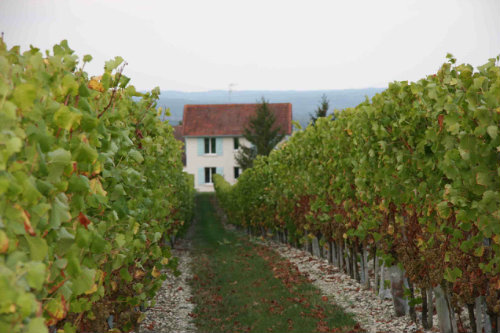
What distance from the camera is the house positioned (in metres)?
48.3

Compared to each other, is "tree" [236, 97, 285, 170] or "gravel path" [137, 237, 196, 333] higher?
"tree" [236, 97, 285, 170]

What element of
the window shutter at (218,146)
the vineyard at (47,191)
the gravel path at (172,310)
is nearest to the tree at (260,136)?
the window shutter at (218,146)

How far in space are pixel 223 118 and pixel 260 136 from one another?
6364mm

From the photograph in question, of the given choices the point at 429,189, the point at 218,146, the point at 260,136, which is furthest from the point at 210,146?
the point at 429,189

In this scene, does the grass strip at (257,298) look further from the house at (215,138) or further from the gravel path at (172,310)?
the house at (215,138)

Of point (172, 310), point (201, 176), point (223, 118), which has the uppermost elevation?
point (223, 118)

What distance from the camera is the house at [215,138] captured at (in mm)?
48344

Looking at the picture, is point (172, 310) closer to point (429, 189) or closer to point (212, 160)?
point (429, 189)

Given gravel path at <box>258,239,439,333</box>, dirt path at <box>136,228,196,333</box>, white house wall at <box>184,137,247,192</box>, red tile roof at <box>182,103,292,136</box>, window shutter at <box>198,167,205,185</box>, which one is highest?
red tile roof at <box>182,103,292,136</box>

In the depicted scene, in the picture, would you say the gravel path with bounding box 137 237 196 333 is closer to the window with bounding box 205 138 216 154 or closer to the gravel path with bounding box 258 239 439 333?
the gravel path with bounding box 258 239 439 333

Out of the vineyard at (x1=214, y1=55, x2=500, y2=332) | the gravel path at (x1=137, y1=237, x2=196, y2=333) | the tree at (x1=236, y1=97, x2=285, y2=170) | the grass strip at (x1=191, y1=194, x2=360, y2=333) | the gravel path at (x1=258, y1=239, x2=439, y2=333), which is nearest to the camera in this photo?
the vineyard at (x1=214, y1=55, x2=500, y2=332)

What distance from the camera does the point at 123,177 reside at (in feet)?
18.1

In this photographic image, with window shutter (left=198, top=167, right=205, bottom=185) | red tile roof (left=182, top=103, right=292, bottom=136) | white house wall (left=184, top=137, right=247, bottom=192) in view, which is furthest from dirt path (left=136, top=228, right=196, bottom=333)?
window shutter (left=198, top=167, right=205, bottom=185)

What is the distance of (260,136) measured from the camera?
44.4m
